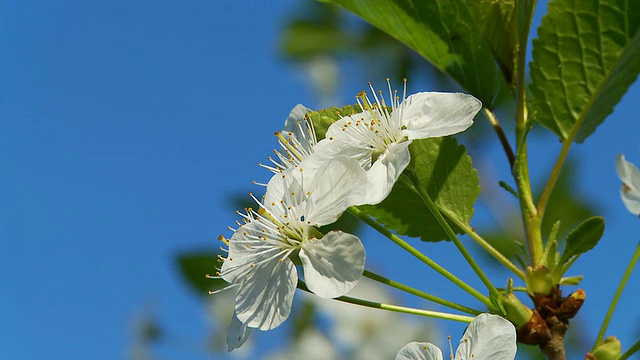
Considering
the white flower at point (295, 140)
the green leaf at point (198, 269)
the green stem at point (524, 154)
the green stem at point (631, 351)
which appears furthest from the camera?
the green leaf at point (198, 269)

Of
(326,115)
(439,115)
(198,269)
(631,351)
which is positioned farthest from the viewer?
(198,269)

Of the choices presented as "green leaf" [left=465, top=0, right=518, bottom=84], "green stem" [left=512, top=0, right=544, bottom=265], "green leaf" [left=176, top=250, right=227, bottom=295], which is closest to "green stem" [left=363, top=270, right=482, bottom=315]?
"green stem" [left=512, top=0, right=544, bottom=265]

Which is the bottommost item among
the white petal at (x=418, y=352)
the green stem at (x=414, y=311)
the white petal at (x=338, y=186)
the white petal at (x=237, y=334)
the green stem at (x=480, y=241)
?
the white petal at (x=237, y=334)

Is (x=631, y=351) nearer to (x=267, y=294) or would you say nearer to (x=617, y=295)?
(x=617, y=295)

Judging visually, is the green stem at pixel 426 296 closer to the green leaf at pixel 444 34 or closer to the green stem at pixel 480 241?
the green stem at pixel 480 241

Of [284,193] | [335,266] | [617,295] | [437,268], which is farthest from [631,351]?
[284,193]

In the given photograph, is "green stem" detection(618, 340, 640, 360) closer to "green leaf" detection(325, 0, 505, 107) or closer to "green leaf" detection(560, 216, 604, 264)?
"green leaf" detection(560, 216, 604, 264)

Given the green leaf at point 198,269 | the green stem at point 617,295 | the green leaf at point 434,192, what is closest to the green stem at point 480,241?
the green leaf at point 434,192
